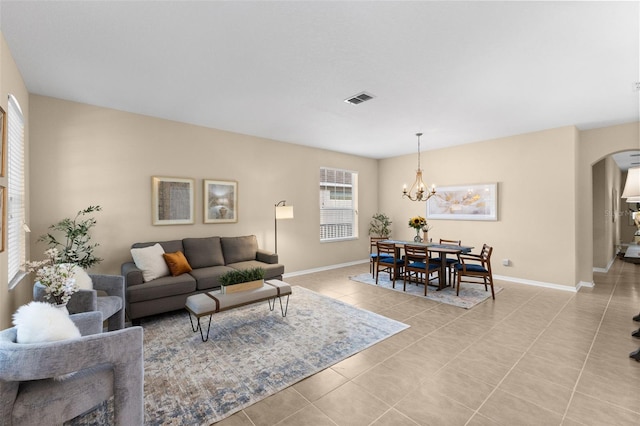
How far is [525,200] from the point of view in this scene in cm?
527

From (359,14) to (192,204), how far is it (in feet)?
12.5

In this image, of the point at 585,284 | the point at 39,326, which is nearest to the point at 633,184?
the point at 585,284

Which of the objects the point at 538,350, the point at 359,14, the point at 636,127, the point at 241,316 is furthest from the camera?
the point at 636,127

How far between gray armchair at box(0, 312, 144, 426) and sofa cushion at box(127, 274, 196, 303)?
1799 millimetres

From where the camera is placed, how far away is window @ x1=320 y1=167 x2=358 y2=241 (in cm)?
667

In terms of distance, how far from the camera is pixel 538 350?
2.75 metres

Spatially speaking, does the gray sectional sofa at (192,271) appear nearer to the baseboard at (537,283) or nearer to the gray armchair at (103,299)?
the gray armchair at (103,299)

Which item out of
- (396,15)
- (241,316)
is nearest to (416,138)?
(396,15)

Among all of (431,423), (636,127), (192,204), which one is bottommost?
(431,423)

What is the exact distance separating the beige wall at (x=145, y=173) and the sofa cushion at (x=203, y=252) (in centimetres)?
29

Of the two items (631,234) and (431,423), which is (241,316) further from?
(631,234)

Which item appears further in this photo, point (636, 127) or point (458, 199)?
point (458, 199)

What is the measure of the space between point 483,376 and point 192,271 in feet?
12.3

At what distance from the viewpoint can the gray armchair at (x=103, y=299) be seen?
2.45 metres
